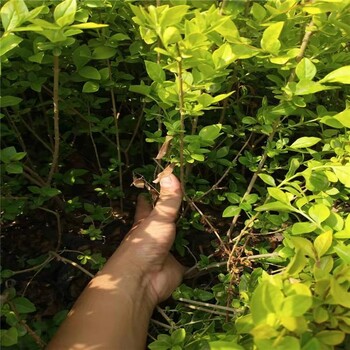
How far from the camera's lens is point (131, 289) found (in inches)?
50.6

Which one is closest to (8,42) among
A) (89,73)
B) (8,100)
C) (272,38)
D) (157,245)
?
(8,100)

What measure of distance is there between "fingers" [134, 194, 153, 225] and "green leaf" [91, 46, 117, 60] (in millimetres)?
545

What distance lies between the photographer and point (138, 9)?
0.89 metres

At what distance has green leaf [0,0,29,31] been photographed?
36.9 inches

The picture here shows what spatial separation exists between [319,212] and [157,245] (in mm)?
513

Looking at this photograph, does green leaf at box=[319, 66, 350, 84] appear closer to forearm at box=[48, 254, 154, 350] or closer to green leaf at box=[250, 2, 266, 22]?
green leaf at box=[250, 2, 266, 22]

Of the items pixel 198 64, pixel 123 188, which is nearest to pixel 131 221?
pixel 123 188

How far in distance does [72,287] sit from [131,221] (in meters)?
0.33

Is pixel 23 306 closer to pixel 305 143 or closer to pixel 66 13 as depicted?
pixel 66 13

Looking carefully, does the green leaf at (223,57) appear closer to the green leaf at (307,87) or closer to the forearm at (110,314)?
the green leaf at (307,87)

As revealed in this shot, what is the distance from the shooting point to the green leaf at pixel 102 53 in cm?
122

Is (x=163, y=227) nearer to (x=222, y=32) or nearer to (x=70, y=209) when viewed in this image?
(x=70, y=209)

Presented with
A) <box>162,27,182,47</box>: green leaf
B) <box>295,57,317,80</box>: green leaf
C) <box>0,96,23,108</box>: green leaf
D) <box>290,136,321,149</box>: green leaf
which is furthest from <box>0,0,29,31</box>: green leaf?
<box>290,136,321,149</box>: green leaf

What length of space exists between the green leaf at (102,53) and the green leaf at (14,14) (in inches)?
11.5
